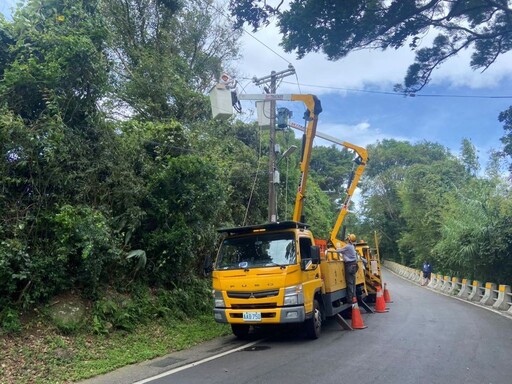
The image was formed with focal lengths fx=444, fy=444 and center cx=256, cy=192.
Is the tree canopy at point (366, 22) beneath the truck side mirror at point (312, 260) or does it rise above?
above

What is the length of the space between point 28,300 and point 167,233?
396 centimetres

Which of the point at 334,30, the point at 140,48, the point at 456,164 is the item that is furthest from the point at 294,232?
the point at 456,164

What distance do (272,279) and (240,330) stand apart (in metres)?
1.88

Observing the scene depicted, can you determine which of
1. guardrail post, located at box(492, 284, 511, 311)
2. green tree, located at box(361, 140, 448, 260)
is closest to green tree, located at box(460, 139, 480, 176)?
green tree, located at box(361, 140, 448, 260)

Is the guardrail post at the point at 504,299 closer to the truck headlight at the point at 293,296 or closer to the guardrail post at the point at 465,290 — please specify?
the guardrail post at the point at 465,290

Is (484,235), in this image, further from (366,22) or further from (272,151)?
(366,22)

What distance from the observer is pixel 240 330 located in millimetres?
10156

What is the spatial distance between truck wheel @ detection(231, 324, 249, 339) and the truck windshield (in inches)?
55.1

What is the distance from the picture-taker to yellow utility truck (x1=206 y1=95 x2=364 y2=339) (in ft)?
29.6

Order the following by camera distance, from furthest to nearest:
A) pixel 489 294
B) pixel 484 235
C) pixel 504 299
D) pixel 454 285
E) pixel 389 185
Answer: pixel 389 185 → pixel 454 285 → pixel 484 235 → pixel 489 294 → pixel 504 299

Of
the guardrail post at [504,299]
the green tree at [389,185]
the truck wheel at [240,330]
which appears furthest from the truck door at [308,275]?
the green tree at [389,185]

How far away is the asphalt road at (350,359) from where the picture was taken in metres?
6.52

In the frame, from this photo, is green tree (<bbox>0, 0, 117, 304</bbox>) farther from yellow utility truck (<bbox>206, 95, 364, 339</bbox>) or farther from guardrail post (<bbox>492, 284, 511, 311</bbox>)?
guardrail post (<bbox>492, 284, 511, 311</bbox>)

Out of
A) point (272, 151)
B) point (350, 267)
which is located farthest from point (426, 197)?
point (350, 267)
